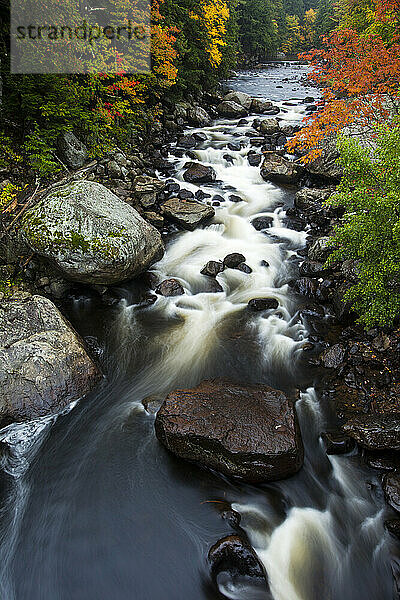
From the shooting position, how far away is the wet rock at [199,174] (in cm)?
1326

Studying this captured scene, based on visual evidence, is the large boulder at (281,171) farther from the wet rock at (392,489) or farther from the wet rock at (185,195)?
the wet rock at (392,489)

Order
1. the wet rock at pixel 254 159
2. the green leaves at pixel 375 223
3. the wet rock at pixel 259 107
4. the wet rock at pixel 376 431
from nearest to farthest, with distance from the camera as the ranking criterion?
the wet rock at pixel 376 431, the green leaves at pixel 375 223, the wet rock at pixel 254 159, the wet rock at pixel 259 107

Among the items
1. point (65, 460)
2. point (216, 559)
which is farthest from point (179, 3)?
point (216, 559)

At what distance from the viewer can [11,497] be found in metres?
4.88

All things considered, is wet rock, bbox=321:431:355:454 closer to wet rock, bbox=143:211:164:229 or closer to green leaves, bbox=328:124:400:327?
green leaves, bbox=328:124:400:327

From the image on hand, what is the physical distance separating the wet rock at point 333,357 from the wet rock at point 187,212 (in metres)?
5.70

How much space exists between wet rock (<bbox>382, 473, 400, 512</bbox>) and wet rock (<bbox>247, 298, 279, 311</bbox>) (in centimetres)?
412

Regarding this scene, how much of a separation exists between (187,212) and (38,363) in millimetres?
6766

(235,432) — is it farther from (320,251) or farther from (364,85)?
(364,85)

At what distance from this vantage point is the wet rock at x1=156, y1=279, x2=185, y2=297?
8.61 metres

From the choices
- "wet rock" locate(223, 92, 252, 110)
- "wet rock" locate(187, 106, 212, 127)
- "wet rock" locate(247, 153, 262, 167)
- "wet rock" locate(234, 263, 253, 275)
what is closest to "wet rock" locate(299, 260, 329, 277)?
"wet rock" locate(234, 263, 253, 275)

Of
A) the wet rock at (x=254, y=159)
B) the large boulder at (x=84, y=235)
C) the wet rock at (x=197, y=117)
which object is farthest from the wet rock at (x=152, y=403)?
the wet rock at (x=197, y=117)

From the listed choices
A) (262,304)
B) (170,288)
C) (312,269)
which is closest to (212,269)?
(170,288)

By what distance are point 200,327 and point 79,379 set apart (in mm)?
2733
